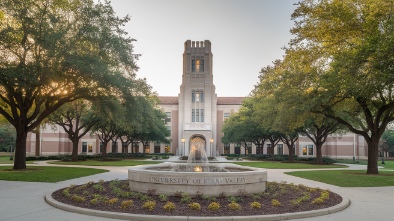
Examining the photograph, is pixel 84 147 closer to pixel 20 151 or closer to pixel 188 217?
pixel 20 151

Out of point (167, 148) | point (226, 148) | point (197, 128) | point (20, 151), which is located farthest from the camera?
point (167, 148)

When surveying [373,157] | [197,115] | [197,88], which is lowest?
[373,157]

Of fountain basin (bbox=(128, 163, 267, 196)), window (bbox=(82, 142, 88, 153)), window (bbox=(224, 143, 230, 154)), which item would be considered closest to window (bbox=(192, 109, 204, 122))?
window (bbox=(224, 143, 230, 154))

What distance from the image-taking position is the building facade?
6294 centimetres

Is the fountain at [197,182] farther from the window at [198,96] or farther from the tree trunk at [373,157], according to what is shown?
the window at [198,96]

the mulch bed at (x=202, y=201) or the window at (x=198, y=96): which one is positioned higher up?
the window at (x=198, y=96)

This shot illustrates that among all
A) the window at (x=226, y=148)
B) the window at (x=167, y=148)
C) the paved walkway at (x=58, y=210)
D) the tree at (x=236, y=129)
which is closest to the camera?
the paved walkway at (x=58, y=210)

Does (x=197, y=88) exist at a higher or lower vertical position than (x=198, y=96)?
higher

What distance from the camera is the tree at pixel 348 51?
17297mm

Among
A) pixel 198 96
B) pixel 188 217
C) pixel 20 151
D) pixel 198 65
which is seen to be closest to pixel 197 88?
pixel 198 96

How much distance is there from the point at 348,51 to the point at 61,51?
16.2m

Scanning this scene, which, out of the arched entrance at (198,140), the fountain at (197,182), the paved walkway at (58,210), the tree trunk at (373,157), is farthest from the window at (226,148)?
the fountain at (197,182)

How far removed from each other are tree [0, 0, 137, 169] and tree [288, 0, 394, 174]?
1211cm

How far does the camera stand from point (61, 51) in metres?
19.2
